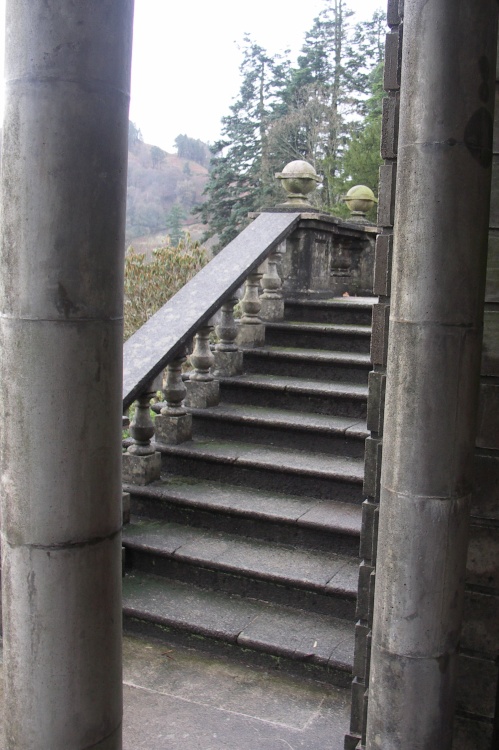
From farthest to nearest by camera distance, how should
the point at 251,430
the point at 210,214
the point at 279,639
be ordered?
the point at 210,214, the point at 251,430, the point at 279,639

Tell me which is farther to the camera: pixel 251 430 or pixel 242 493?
pixel 251 430

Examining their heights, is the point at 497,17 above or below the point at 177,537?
above

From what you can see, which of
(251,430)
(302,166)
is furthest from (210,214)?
(251,430)

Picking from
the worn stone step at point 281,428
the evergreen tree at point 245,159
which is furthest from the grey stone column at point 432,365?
the evergreen tree at point 245,159

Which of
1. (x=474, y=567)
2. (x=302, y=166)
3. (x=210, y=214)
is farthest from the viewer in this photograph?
(x=210, y=214)

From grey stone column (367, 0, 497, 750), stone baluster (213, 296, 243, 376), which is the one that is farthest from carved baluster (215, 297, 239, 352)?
grey stone column (367, 0, 497, 750)

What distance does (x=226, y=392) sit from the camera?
5848mm

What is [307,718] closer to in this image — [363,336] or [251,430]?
[251,430]

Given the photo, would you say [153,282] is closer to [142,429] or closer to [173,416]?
[173,416]

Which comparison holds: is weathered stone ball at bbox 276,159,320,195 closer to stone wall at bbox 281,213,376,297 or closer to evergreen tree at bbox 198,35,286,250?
stone wall at bbox 281,213,376,297

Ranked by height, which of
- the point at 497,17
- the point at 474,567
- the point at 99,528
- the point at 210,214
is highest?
the point at 210,214

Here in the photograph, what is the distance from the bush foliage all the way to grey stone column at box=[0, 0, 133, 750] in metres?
12.6

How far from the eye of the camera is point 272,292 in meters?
6.58

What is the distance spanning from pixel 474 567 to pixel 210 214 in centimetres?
2828
